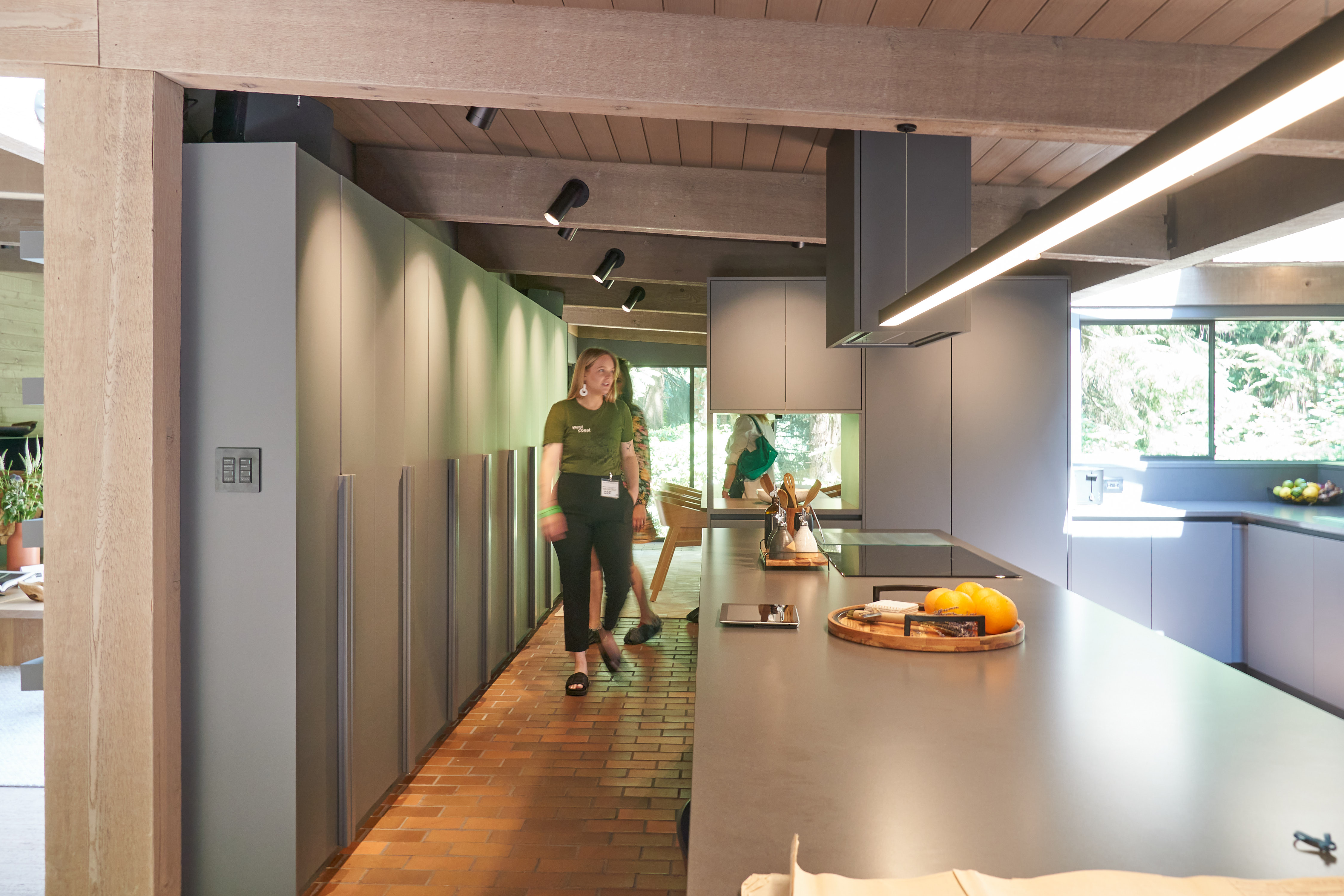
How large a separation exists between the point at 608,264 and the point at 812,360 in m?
1.45

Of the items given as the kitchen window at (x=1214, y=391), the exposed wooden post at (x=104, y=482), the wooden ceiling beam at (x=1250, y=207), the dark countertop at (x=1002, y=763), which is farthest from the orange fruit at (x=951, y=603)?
the kitchen window at (x=1214, y=391)

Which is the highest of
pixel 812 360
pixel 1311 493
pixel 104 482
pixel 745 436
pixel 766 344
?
pixel 766 344

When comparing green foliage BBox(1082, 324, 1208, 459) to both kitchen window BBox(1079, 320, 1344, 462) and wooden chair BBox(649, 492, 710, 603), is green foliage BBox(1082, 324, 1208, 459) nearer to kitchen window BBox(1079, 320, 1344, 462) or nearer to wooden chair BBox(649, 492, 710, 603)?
kitchen window BBox(1079, 320, 1344, 462)

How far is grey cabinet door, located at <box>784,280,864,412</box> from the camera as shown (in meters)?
5.38

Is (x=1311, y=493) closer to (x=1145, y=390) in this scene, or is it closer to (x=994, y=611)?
(x=1145, y=390)

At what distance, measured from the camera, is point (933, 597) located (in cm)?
222

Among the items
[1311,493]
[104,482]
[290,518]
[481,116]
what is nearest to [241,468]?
[290,518]

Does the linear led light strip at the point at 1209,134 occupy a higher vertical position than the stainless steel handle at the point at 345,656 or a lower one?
higher

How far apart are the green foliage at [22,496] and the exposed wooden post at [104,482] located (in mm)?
3451

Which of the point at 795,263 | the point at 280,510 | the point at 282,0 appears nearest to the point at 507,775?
the point at 280,510

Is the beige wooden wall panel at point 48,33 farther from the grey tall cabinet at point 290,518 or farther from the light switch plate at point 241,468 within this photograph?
the light switch plate at point 241,468

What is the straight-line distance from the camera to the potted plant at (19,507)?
508 centimetres

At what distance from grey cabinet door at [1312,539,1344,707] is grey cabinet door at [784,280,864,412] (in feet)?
8.62

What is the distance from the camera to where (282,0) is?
2344 mm
